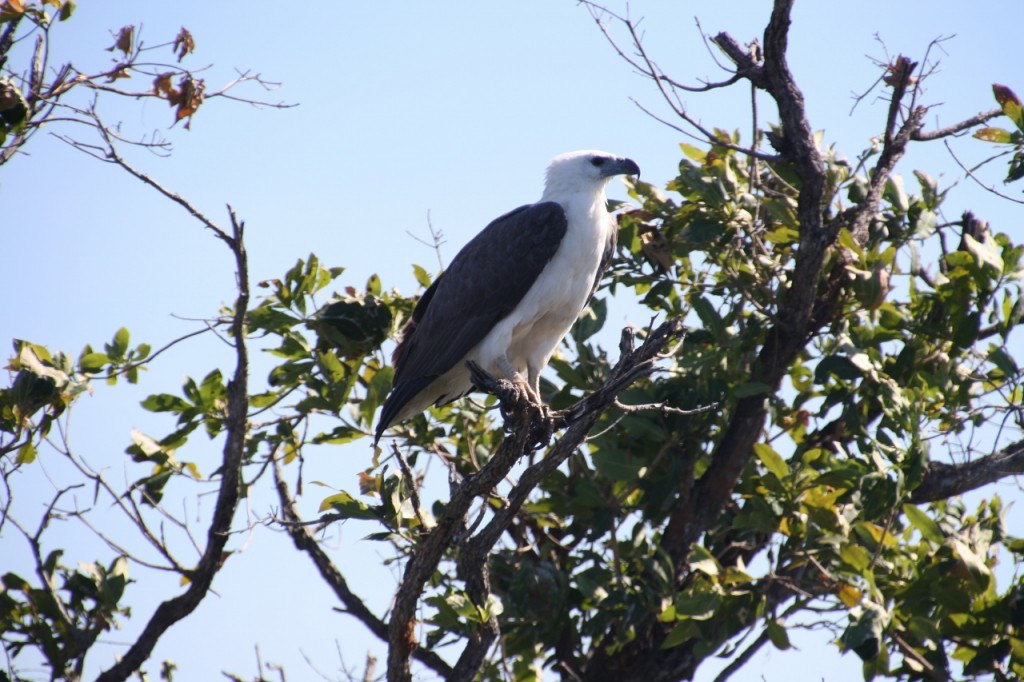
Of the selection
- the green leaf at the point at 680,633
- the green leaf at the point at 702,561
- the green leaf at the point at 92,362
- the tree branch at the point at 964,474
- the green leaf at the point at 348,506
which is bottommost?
the green leaf at the point at 680,633

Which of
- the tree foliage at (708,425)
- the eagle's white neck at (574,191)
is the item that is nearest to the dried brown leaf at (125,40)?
the tree foliage at (708,425)

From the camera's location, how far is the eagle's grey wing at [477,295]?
5207 millimetres

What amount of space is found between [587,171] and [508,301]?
100cm

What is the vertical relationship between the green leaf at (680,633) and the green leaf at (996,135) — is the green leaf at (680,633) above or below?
below

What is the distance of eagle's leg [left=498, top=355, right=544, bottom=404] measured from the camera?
4631mm

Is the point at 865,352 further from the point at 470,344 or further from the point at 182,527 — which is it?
the point at 182,527

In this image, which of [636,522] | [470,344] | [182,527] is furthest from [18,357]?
[636,522]

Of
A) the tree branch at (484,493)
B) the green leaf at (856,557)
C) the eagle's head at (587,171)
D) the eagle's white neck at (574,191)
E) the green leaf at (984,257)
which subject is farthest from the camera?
the eagle's head at (587,171)

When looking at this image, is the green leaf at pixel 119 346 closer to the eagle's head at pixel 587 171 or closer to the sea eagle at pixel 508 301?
the sea eagle at pixel 508 301

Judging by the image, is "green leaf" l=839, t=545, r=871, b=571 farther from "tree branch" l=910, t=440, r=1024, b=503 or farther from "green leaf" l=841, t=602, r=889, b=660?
"tree branch" l=910, t=440, r=1024, b=503

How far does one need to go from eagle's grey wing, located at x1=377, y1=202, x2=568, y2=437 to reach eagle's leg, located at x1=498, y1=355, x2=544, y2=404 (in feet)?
0.57

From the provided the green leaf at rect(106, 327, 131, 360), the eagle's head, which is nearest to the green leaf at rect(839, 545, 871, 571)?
the eagle's head

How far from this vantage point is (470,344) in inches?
207

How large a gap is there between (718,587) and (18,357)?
3279mm
